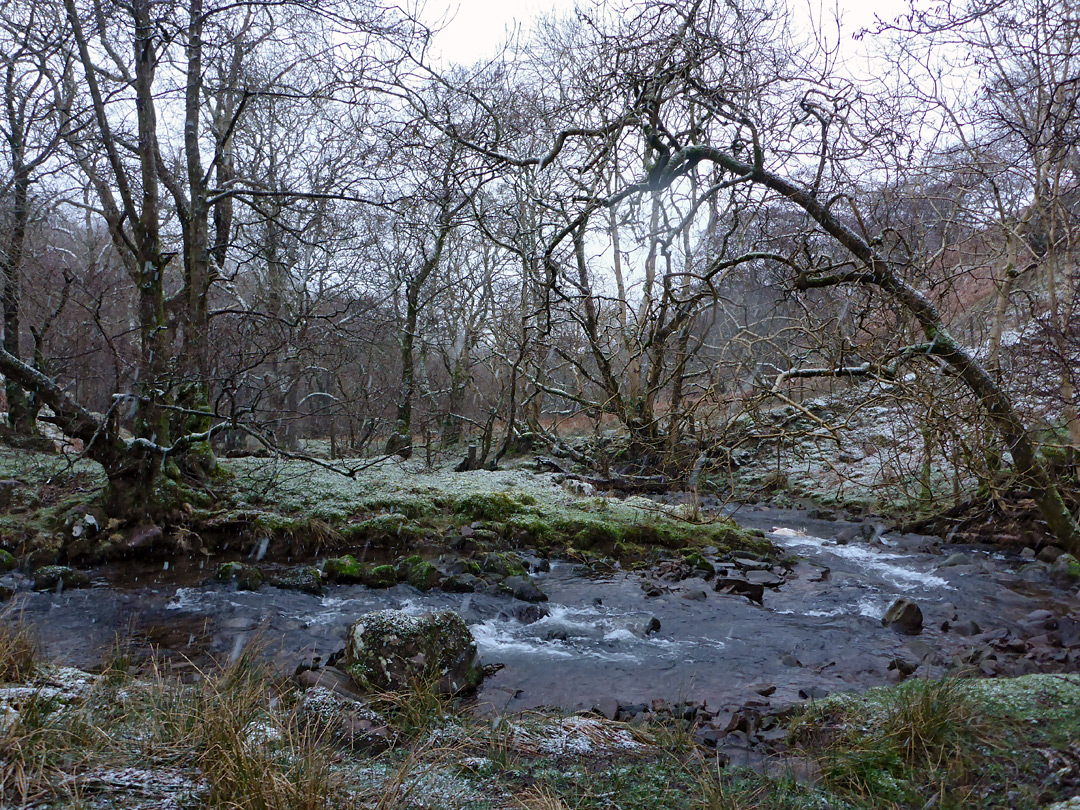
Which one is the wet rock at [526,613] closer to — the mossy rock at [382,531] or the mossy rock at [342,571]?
the mossy rock at [342,571]

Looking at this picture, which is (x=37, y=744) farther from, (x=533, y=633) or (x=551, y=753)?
(x=533, y=633)

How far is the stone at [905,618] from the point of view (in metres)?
6.54

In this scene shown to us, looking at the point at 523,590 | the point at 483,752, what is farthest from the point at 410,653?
the point at 523,590

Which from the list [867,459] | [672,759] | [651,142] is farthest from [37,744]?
[867,459]

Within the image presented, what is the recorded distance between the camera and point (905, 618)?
261 inches

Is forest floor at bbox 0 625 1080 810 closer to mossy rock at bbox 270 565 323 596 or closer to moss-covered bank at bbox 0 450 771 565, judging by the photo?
mossy rock at bbox 270 565 323 596

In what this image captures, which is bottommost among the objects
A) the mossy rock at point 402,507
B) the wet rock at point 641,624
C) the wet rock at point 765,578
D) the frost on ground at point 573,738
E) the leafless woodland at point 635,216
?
the frost on ground at point 573,738

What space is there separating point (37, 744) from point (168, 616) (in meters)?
4.00

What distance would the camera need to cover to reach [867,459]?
50.7 ft

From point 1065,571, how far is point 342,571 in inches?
331

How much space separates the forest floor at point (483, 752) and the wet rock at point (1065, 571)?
Answer: 14.2 ft

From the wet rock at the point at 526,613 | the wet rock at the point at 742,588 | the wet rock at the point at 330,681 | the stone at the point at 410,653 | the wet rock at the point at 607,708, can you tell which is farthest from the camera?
the wet rock at the point at 742,588

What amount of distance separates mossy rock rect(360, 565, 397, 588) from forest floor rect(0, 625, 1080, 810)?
10.8 feet

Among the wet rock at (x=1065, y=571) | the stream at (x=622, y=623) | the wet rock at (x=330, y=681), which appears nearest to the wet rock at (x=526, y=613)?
the stream at (x=622, y=623)
